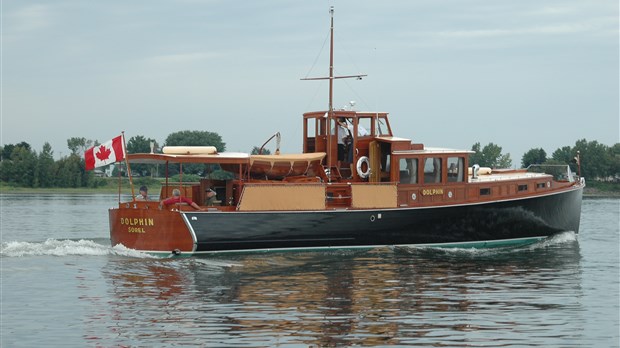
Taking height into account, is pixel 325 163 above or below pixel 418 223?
above

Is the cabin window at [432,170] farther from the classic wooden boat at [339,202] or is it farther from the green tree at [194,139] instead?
the green tree at [194,139]

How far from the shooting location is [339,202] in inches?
1097

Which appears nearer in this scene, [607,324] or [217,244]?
[607,324]

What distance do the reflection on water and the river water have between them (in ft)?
0.10

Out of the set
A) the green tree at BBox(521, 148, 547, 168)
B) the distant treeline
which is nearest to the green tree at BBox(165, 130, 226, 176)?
the distant treeline

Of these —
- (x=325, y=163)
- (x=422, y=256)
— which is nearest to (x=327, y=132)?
(x=325, y=163)

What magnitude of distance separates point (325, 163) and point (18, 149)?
9331cm

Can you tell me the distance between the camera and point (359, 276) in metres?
23.1

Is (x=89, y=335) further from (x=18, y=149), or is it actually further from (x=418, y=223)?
(x=18, y=149)

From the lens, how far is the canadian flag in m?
25.7

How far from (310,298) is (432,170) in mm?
10690

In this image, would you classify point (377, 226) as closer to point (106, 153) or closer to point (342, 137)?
point (342, 137)

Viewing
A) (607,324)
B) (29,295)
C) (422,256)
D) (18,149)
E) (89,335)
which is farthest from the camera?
(18,149)

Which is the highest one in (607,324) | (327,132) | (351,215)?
(327,132)
